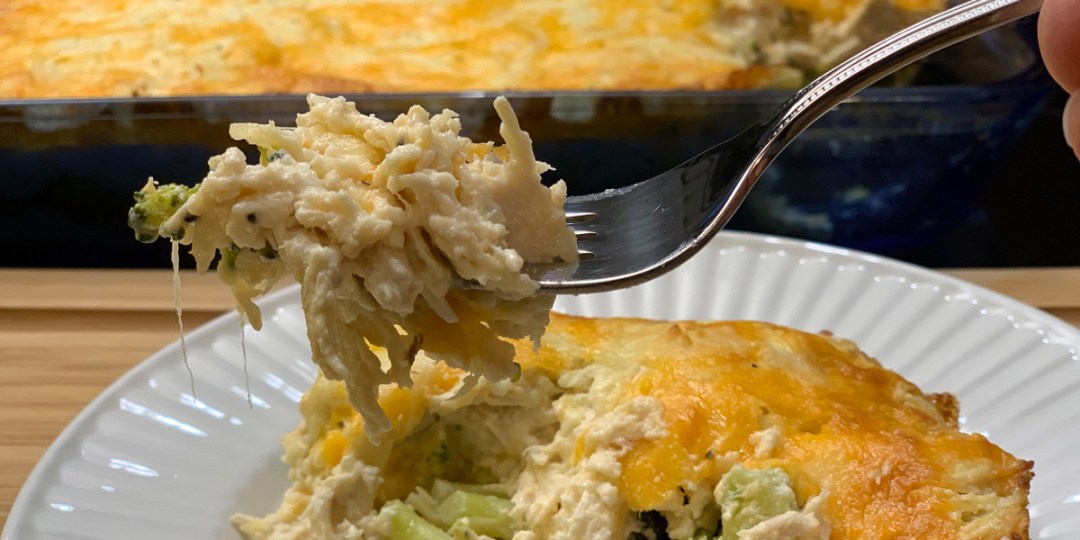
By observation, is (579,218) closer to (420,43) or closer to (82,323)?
(82,323)

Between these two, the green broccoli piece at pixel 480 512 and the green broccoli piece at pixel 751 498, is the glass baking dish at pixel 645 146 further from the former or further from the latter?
the green broccoli piece at pixel 751 498

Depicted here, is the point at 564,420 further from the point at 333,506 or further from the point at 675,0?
the point at 675,0

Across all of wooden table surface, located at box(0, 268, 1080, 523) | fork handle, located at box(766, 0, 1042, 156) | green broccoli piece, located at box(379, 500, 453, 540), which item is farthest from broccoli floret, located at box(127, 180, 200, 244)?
wooden table surface, located at box(0, 268, 1080, 523)

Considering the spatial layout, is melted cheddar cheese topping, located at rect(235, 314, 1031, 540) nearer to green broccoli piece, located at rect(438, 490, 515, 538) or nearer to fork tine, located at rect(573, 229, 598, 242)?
green broccoli piece, located at rect(438, 490, 515, 538)

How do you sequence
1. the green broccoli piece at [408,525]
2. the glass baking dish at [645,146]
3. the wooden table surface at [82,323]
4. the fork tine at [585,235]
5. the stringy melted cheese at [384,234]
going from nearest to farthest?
the stringy melted cheese at [384,234], the fork tine at [585,235], the green broccoli piece at [408,525], the wooden table surface at [82,323], the glass baking dish at [645,146]

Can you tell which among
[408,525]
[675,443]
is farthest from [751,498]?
[408,525]

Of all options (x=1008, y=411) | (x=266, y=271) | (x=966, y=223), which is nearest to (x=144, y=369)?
(x=266, y=271)

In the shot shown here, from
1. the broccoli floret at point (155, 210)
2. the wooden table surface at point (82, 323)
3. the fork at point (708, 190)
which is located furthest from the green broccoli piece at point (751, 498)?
the wooden table surface at point (82, 323)

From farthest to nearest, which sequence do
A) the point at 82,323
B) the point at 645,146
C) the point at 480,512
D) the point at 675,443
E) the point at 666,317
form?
1. the point at 645,146
2. the point at 82,323
3. the point at 666,317
4. the point at 480,512
5. the point at 675,443
